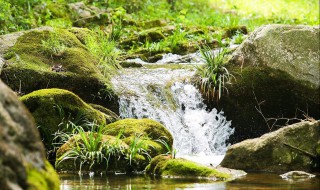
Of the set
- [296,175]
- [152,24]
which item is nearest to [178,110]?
Result: [296,175]

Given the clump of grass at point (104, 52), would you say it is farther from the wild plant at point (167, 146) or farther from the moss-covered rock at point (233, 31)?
the moss-covered rock at point (233, 31)

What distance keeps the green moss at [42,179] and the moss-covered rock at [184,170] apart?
3.78 m

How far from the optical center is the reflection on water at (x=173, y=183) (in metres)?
5.53

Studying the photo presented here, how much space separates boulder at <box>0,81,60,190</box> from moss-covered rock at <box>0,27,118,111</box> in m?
6.73

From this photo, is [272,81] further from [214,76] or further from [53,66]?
[53,66]

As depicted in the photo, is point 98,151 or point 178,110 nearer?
point 98,151

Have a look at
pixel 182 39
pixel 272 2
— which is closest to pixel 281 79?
pixel 182 39

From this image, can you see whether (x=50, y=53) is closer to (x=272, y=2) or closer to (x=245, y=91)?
(x=245, y=91)

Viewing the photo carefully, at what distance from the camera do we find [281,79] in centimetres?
1033

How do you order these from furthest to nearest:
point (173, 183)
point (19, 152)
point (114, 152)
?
point (114, 152) < point (173, 183) < point (19, 152)

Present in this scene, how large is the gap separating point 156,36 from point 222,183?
→ 10.8 metres

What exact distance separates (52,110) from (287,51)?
15.9 feet

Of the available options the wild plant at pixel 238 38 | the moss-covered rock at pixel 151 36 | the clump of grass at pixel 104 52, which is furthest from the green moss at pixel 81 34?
the wild plant at pixel 238 38

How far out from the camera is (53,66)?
9.82 metres
